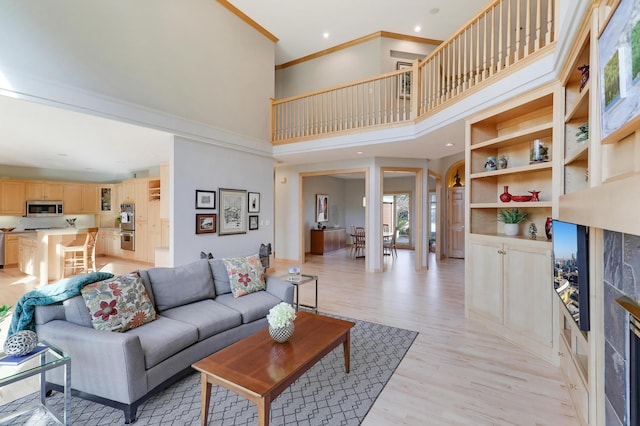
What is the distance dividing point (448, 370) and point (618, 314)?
1.56m

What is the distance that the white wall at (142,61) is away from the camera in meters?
3.07

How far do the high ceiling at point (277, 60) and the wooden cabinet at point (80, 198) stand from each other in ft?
3.26

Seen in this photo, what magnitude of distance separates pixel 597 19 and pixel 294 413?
3.02 meters

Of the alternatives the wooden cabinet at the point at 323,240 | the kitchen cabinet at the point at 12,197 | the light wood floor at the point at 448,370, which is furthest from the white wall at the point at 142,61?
the kitchen cabinet at the point at 12,197

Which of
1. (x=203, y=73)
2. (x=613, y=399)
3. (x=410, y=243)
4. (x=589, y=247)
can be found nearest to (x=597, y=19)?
(x=589, y=247)

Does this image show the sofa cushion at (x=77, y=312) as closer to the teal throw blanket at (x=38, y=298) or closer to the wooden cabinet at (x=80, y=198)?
the teal throw blanket at (x=38, y=298)

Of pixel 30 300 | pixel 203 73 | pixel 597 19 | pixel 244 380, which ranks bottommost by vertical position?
pixel 244 380

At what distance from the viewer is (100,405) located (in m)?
2.08

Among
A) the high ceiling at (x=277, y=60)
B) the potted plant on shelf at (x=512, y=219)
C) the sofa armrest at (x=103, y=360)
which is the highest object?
the high ceiling at (x=277, y=60)

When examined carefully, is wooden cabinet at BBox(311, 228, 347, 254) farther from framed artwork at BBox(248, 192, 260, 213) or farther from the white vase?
the white vase

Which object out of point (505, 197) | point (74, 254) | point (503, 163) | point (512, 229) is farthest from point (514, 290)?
point (74, 254)

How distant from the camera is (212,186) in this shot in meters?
5.03

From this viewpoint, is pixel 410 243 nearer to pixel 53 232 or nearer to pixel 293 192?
pixel 293 192

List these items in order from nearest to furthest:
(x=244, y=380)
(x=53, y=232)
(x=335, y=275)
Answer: (x=244, y=380)
(x=53, y=232)
(x=335, y=275)
